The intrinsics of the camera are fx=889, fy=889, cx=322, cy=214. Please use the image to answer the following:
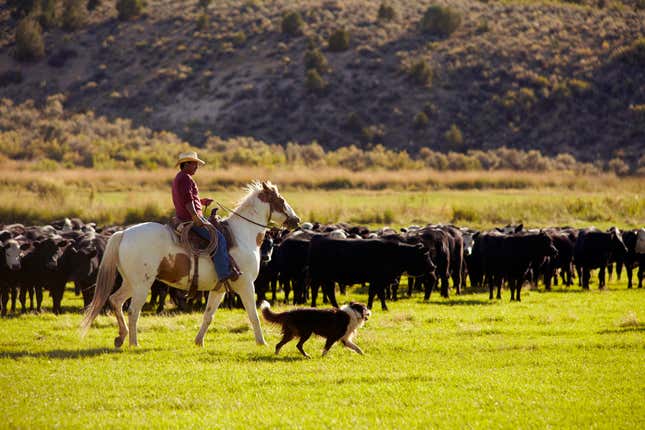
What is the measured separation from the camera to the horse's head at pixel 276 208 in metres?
15.0

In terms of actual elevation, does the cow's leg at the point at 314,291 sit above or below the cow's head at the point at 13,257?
below

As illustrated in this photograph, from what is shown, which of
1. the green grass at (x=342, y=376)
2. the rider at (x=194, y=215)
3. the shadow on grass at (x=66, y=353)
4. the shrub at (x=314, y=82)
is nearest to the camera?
the green grass at (x=342, y=376)

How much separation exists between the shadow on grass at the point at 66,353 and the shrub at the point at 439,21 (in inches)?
3151

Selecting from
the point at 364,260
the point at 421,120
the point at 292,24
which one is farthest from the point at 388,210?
the point at 292,24

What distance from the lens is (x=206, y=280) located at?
14.1 metres

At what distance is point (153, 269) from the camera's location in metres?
13.7

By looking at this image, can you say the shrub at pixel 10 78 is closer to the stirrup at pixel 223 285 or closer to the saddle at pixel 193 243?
the saddle at pixel 193 243

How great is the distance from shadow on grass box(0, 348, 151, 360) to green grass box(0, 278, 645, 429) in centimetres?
2

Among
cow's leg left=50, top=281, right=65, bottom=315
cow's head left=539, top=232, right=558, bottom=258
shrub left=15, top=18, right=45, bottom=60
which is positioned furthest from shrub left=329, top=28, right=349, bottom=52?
cow's leg left=50, top=281, right=65, bottom=315

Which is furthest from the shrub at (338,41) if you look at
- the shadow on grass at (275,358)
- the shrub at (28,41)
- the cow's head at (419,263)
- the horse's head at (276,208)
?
the shadow on grass at (275,358)

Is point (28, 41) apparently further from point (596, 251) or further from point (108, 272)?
point (108, 272)

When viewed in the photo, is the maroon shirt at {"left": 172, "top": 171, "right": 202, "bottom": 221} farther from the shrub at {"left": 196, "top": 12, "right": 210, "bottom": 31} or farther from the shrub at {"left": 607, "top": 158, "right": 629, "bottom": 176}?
the shrub at {"left": 196, "top": 12, "right": 210, "bottom": 31}

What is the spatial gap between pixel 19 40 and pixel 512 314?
267 ft

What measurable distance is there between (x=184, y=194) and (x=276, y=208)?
1816mm
